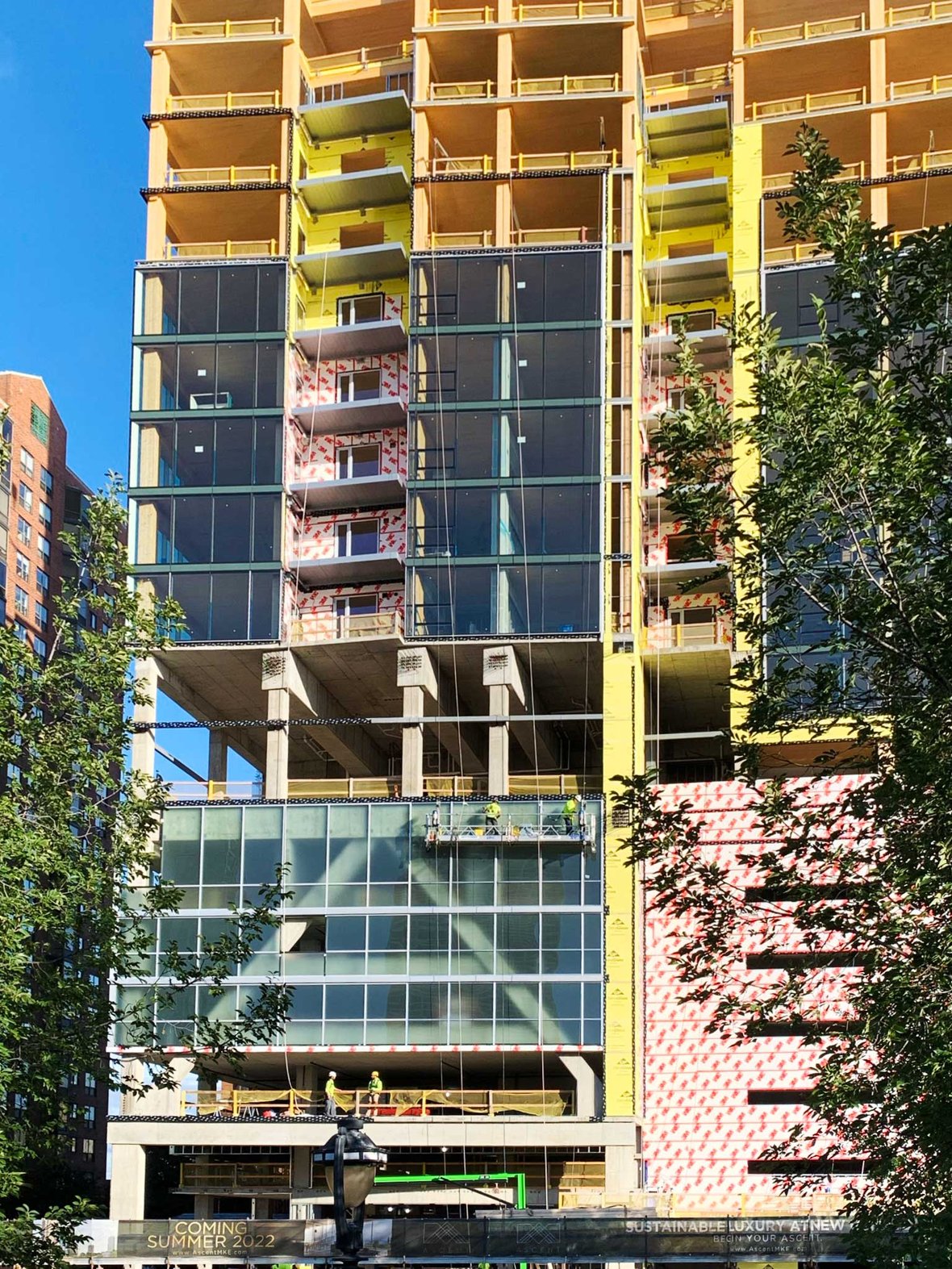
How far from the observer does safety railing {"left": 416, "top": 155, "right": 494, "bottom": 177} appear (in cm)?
8212

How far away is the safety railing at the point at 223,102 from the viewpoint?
274 ft

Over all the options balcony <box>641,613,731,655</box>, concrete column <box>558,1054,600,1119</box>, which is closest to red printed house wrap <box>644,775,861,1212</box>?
concrete column <box>558,1054,600,1119</box>

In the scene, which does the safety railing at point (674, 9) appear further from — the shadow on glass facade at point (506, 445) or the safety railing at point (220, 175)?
the safety railing at point (220, 175)

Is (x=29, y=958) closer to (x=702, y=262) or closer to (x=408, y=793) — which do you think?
(x=408, y=793)

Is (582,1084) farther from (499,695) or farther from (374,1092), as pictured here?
(499,695)

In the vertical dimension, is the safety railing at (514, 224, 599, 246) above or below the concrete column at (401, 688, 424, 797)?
above

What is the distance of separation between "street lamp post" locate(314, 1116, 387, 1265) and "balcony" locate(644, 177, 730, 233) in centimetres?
7288

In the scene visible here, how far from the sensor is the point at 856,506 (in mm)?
22031

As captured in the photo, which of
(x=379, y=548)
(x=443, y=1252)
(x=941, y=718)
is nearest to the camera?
(x=941, y=718)

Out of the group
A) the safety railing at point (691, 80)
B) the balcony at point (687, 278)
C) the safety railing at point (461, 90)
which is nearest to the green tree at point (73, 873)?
the safety railing at point (461, 90)

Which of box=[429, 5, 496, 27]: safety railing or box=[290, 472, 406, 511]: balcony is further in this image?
box=[429, 5, 496, 27]: safety railing

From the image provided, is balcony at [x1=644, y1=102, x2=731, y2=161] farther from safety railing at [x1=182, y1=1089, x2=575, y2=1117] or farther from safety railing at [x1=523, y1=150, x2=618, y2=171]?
safety railing at [x1=182, y1=1089, x2=575, y2=1117]

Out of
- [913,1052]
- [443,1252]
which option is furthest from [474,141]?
[913,1052]

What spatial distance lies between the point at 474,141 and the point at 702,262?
11.2 metres
